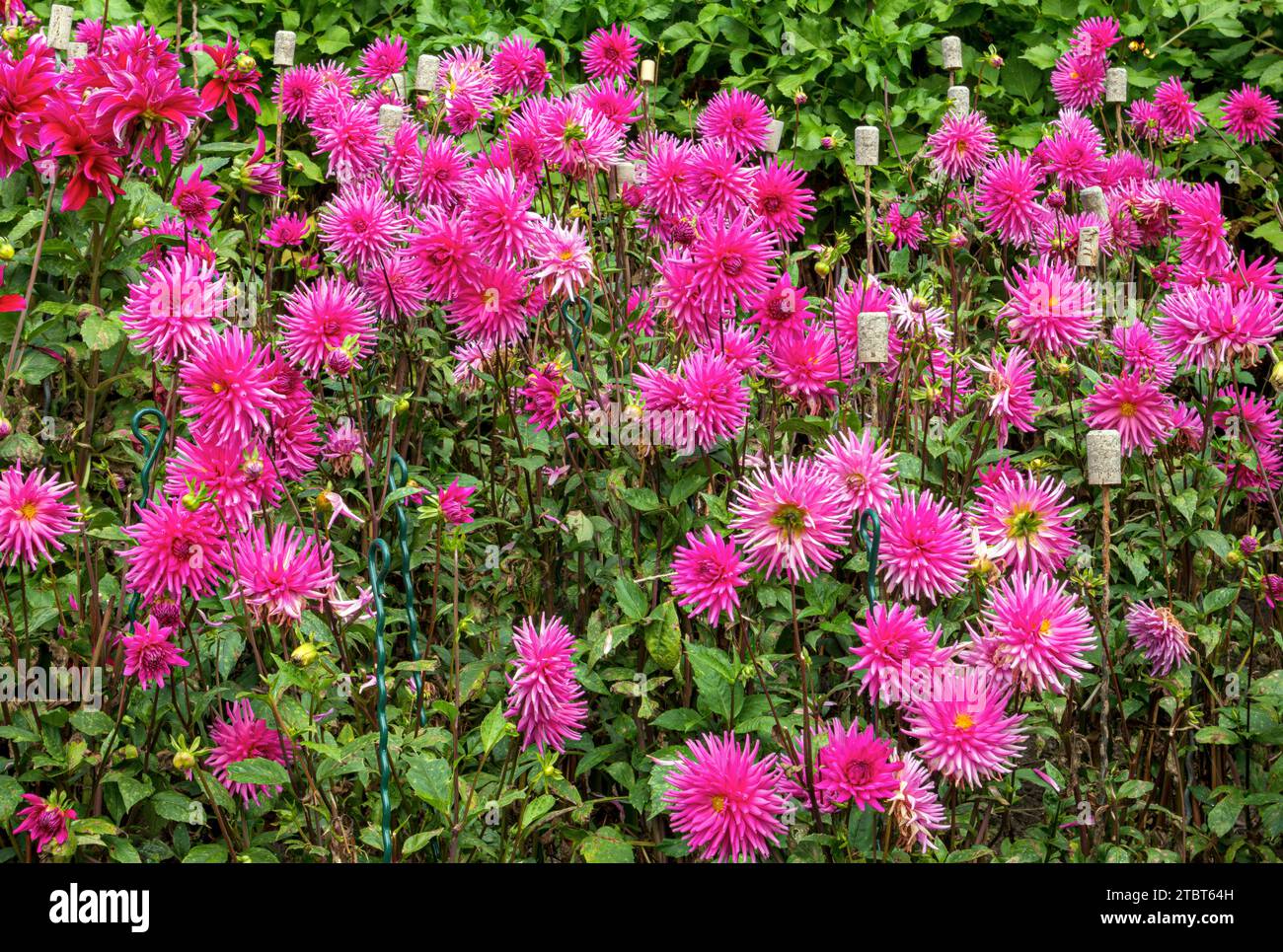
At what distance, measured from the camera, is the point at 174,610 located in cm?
209

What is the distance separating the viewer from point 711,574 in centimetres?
195

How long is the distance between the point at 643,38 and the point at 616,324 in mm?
2289

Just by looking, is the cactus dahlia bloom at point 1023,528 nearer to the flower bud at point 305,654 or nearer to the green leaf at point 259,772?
the flower bud at point 305,654

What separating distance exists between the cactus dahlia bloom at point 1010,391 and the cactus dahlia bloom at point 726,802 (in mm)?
1066

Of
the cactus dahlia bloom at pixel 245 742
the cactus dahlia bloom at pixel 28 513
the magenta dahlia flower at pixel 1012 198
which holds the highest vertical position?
the magenta dahlia flower at pixel 1012 198

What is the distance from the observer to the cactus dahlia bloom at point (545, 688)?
2.00 metres

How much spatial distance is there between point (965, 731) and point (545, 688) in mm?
631

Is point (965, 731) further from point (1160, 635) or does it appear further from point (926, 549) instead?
point (1160, 635)

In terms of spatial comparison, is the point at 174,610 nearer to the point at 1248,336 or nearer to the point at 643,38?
the point at 1248,336

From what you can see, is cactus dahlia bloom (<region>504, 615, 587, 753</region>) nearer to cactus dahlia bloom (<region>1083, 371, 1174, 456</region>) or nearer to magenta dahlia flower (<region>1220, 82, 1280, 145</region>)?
cactus dahlia bloom (<region>1083, 371, 1174, 456</region>)

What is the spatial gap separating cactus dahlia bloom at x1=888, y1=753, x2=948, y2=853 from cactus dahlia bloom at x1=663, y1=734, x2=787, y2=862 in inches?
6.1

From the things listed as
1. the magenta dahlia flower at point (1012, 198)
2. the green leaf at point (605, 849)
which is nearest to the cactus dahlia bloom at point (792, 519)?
the green leaf at point (605, 849)

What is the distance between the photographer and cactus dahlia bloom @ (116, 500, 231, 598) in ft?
6.15

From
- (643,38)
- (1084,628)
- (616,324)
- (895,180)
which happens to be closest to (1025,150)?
(895,180)
